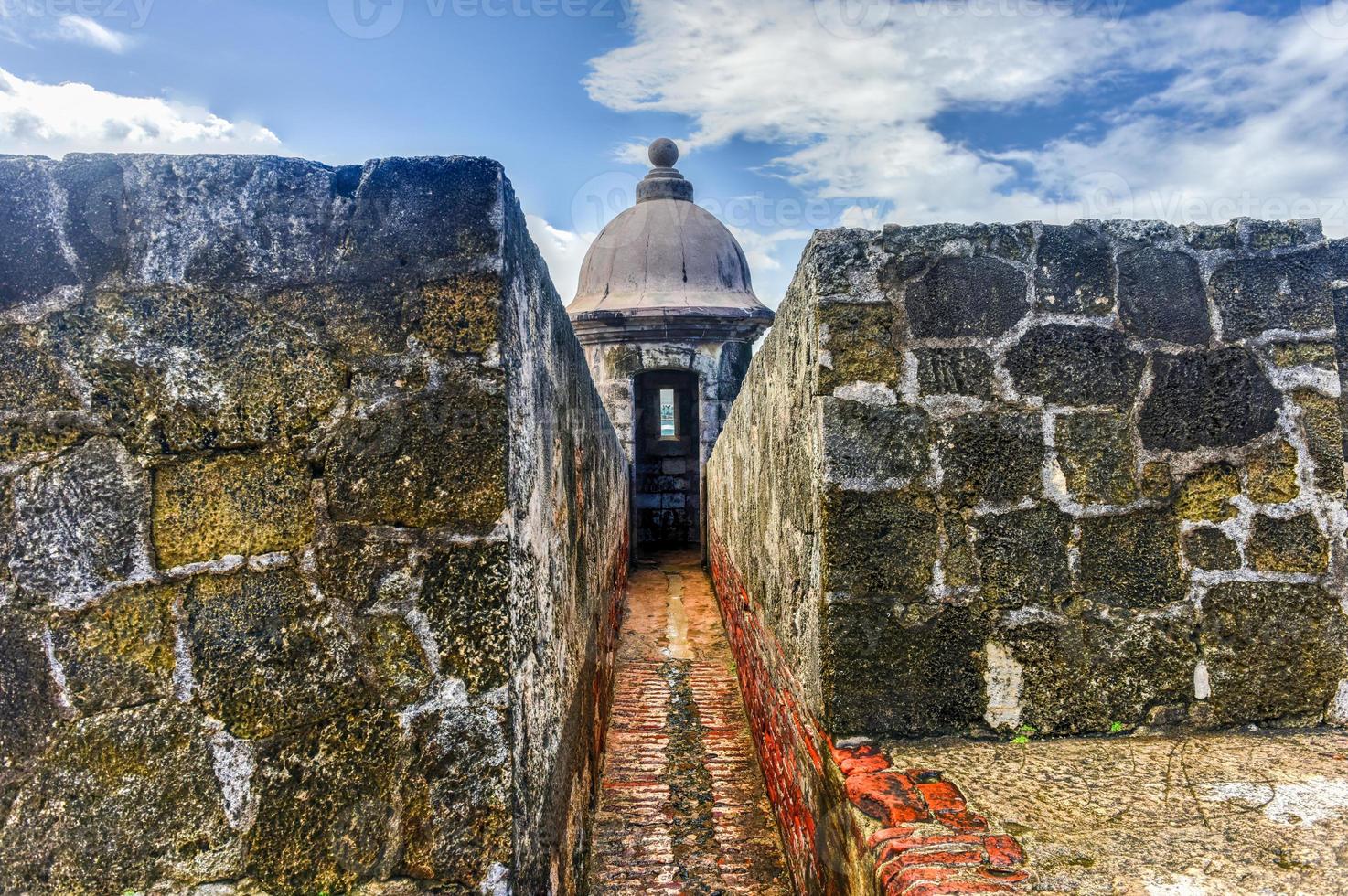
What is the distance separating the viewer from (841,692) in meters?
2.00

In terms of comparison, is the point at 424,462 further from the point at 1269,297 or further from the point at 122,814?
the point at 1269,297

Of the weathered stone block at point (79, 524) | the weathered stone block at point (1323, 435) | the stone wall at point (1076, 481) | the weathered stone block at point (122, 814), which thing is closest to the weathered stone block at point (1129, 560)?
the stone wall at point (1076, 481)

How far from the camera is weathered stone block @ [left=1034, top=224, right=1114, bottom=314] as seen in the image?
6.73 ft

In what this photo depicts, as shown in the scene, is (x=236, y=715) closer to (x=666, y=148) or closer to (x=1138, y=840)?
(x=1138, y=840)

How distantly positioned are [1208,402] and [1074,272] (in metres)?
0.49

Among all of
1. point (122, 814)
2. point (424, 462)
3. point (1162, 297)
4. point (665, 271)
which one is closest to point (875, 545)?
point (1162, 297)

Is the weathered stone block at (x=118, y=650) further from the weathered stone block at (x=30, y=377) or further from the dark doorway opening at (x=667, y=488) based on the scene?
the dark doorway opening at (x=667, y=488)

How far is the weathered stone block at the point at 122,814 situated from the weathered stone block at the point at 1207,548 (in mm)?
2289

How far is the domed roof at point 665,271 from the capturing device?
9148 mm

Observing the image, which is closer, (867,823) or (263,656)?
(263,656)

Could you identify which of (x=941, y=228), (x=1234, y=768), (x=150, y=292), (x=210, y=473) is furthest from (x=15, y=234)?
(x=1234, y=768)

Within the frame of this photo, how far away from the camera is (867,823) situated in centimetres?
162

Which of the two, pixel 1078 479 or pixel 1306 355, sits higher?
pixel 1306 355

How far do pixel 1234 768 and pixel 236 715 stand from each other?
2.15 m
